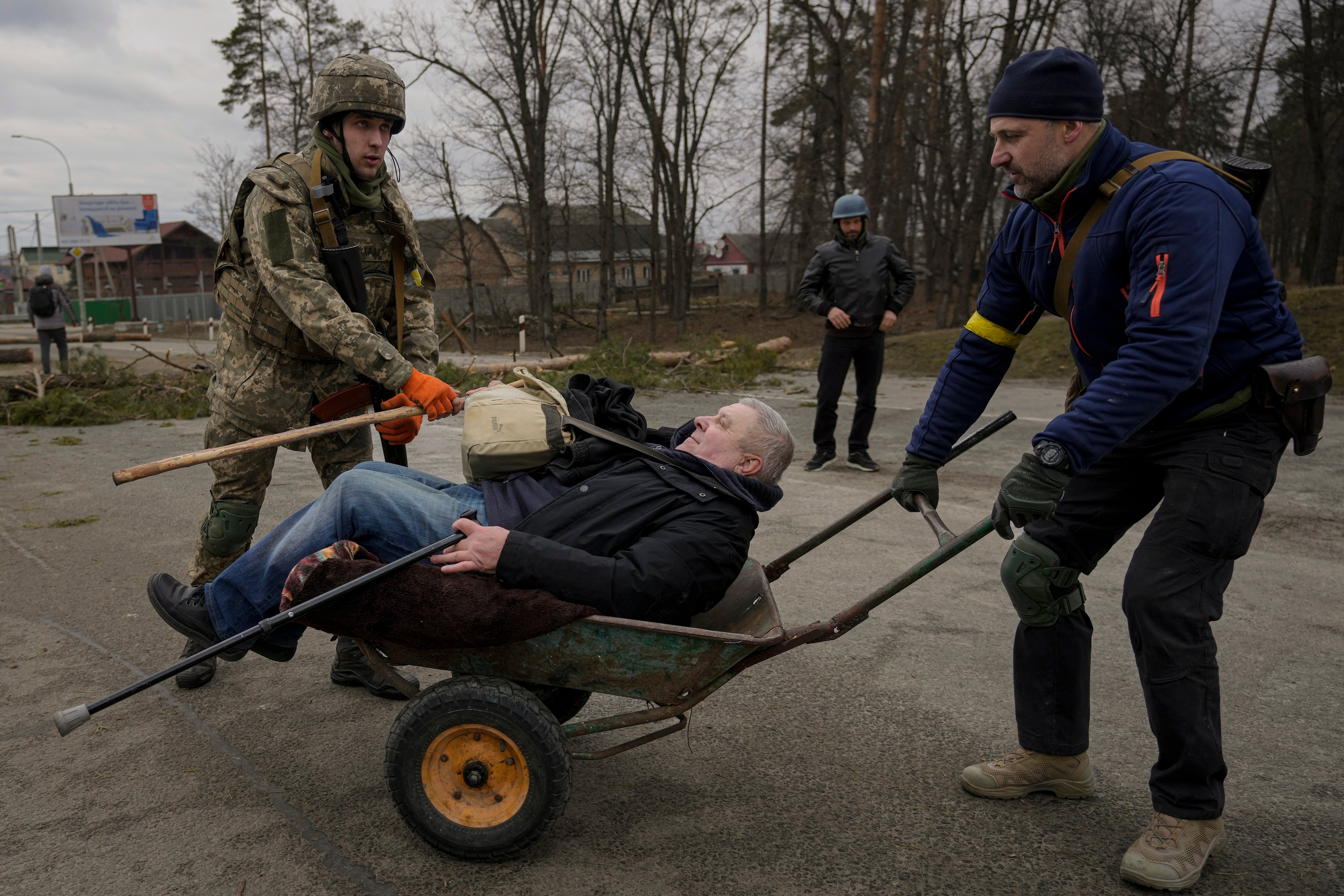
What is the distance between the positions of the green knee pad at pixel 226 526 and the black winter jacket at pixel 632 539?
1.36 metres

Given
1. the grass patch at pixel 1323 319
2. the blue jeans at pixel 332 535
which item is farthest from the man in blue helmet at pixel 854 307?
the grass patch at pixel 1323 319

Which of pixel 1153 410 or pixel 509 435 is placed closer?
pixel 1153 410

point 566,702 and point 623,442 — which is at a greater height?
point 623,442

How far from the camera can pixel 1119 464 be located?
8.52 ft

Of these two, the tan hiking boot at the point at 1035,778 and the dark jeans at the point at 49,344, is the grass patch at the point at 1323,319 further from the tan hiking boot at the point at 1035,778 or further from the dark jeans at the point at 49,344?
the dark jeans at the point at 49,344

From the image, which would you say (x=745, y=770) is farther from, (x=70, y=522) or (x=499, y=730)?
(x=70, y=522)

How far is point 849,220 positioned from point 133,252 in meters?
65.1

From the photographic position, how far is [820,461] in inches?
300

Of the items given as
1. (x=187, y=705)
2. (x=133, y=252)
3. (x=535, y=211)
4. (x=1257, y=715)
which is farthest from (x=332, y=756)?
(x=133, y=252)

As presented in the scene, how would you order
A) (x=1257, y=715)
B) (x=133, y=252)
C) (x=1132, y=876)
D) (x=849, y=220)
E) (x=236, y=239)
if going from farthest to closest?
(x=133, y=252), (x=849, y=220), (x=236, y=239), (x=1257, y=715), (x=1132, y=876)

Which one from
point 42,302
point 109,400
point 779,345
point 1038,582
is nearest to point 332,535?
point 1038,582

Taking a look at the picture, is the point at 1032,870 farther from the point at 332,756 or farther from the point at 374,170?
the point at 374,170

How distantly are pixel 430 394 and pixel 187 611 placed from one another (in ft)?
3.30

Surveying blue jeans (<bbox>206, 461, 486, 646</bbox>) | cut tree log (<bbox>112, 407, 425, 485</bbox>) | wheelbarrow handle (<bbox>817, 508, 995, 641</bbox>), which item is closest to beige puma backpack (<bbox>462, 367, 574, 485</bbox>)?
blue jeans (<bbox>206, 461, 486, 646</bbox>)
